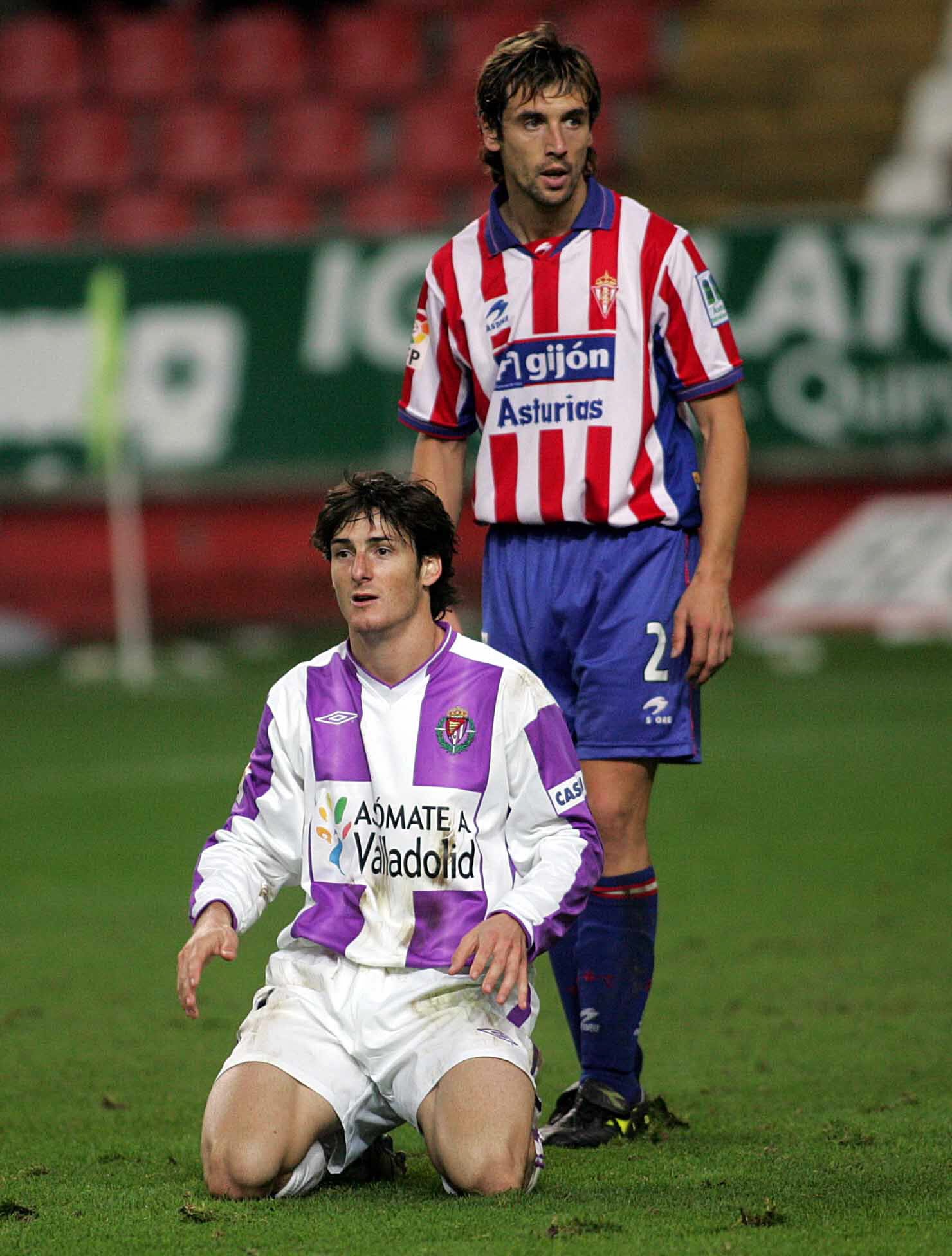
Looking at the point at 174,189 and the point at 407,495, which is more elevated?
the point at 174,189

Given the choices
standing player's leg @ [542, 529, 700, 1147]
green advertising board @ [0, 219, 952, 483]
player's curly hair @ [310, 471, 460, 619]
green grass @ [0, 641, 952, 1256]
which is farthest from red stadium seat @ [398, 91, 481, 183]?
player's curly hair @ [310, 471, 460, 619]

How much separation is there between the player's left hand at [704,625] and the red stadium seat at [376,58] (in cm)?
1357

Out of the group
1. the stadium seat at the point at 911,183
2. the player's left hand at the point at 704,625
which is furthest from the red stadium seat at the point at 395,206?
the player's left hand at the point at 704,625

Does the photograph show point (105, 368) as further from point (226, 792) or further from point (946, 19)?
point (946, 19)

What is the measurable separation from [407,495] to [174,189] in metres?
14.0

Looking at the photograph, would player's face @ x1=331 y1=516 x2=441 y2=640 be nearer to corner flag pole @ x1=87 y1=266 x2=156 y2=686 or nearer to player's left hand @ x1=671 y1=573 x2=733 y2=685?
player's left hand @ x1=671 y1=573 x2=733 y2=685

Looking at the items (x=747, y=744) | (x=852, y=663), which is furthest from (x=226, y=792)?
(x=852, y=663)

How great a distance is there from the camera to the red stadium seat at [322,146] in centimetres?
1634

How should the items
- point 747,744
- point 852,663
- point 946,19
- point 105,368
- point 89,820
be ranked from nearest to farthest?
1. point 89,820
2. point 747,744
3. point 852,663
4. point 105,368
5. point 946,19

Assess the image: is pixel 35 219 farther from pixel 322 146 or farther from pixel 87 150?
pixel 322 146

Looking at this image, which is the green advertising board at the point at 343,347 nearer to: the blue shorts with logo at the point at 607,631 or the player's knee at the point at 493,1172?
the blue shorts with logo at the point at 607,631

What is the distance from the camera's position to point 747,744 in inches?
359

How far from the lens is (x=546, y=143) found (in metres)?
3.60

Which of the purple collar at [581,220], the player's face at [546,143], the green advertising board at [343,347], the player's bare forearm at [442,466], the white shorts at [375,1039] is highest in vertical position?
the green advertising board at [343,347]
